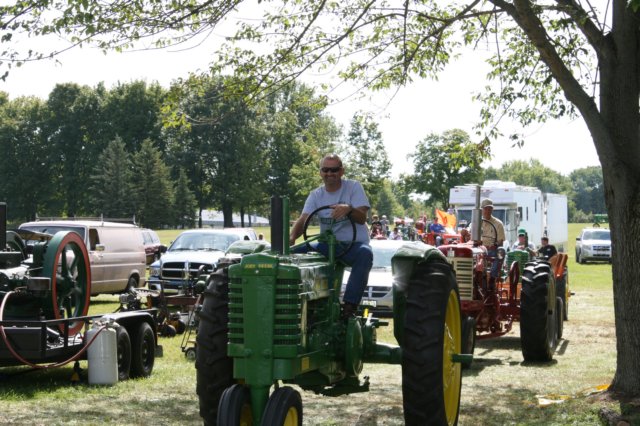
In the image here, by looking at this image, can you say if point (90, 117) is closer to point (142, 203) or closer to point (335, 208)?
point (142, 203)

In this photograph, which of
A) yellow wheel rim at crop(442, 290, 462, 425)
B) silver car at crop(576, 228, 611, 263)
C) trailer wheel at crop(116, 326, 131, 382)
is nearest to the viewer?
yellow wheel rim at crop(442, 290, 462, 425)

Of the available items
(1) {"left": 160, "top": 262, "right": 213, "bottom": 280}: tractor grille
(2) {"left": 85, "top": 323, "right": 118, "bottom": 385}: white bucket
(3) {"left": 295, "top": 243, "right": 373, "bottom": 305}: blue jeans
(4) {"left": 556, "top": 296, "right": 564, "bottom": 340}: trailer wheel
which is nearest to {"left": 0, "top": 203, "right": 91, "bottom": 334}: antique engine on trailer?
(2) {"left": 85, "top": 323, "right": 118, "bottom": 385}: white bucket

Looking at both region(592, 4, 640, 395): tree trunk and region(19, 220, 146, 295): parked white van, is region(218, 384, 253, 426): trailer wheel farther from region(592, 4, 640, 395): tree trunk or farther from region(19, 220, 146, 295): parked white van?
region(19, 220, 146, 295): parked white van

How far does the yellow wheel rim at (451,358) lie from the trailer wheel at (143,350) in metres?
4.24

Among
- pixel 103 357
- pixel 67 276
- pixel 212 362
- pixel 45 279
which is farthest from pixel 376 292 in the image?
pixel 212 362

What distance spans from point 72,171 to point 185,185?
10.5 m

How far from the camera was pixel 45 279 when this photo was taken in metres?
10.5

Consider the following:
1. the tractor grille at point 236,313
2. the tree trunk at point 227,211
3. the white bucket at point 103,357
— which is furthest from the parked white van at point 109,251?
the tree trunk at point 227,211

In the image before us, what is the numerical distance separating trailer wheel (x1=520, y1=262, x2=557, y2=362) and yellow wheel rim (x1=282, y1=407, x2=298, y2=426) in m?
7.39

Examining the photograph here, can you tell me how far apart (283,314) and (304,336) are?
0.93ft

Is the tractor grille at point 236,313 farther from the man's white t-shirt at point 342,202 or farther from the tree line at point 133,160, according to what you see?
the tree line at point 133,160

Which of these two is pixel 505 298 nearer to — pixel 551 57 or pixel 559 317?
pixel 559 317

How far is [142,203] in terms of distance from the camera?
260 ft

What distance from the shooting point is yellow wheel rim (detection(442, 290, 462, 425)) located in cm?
806
